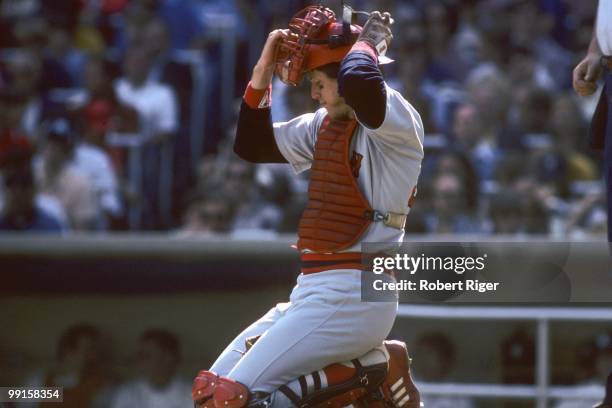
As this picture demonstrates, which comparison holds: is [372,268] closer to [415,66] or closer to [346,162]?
[346,162]

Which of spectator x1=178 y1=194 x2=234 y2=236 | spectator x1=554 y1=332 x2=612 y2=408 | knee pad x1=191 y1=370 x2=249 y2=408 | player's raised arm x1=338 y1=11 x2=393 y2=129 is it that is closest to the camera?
player's raised arm x1=338 y1=11 x2=393 y2=129

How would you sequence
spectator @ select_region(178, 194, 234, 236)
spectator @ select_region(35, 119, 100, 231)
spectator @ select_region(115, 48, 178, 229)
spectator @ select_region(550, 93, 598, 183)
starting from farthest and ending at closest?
1. spectator @ select_region(115, 48, 178, 229)
2. spectator @ select_region(35, 119, 100, 231)
3. spectator @ select_region(550, 93, 598, 183)
4. spectator @ select_region(178, 194, 234, 236)

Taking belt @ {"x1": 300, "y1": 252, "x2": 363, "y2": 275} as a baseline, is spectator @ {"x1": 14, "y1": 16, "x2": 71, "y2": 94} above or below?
above

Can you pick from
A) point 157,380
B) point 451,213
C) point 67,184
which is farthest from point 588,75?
point 67,184

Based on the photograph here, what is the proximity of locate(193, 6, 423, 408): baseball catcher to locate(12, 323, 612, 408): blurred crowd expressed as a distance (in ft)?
6.56

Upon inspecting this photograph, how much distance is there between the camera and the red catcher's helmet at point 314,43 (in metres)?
4.12

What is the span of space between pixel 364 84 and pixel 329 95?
34 centimetres

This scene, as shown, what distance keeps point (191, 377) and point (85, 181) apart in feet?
8.44

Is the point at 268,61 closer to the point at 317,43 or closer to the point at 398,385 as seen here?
the point at 317,43

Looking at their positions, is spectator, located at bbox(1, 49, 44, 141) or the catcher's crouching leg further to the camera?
spectator, located at bbox(1, 49, 44, 141)

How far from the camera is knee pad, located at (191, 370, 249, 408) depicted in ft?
13.0

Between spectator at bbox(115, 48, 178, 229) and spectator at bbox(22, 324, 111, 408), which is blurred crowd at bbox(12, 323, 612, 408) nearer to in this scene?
spectator at bbox(22, 324, 111, 408)

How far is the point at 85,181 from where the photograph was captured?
8664mm

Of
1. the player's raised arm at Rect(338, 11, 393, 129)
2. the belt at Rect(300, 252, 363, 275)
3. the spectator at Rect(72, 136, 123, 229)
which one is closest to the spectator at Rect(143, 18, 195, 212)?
the spectator at Rect(72, 136, 123, 229)
